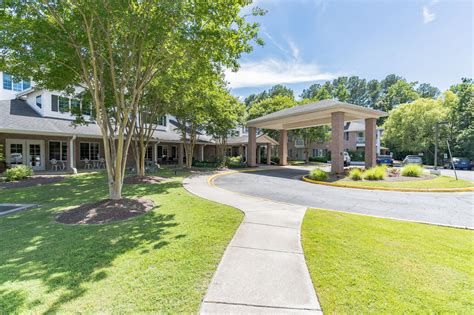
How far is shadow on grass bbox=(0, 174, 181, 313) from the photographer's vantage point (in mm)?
3219

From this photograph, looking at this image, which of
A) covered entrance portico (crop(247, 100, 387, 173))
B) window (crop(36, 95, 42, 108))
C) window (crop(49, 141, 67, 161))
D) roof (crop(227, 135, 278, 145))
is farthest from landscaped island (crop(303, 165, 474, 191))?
window (crop(36, 95, 42, 108))

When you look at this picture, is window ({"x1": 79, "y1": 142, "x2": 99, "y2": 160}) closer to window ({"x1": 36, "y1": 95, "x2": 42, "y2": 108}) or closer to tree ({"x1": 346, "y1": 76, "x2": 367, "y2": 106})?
window ({"x1": 36, "y1": 95, "x2": 42, "y2": 108})

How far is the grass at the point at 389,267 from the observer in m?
2.80

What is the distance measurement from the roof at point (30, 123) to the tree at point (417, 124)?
133 ft

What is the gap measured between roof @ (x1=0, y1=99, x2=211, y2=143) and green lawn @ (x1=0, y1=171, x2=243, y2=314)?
10784 millimetres

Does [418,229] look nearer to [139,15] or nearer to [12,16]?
[139,15]

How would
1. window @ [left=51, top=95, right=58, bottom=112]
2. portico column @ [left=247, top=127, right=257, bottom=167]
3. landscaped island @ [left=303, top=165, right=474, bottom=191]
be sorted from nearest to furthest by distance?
1. landscaped island @ [left=303, top=165, right=474, bottom=191]
2. window @ [left=51, top=95, right=58, bottom=112]
3. portico column @ [left=247, top=127, right=257, bottom=167]

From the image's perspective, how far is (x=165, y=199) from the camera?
905 centimetres

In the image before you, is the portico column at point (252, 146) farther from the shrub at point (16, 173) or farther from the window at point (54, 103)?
the shrub at point (16, 173)

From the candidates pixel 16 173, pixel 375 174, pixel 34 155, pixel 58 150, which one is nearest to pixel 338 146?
pixel 375 174

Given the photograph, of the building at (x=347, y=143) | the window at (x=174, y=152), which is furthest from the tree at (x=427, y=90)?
the window at (x=174, y=152)

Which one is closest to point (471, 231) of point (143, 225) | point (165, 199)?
point (143, 225)

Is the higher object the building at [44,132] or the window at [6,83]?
the window at [6,83]

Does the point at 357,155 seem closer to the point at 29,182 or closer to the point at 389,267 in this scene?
the point at 389,267
